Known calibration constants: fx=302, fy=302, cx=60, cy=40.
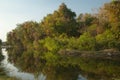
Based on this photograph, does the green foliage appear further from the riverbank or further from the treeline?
the riverbank

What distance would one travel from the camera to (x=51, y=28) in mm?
68812

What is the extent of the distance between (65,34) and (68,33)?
17.2 ft

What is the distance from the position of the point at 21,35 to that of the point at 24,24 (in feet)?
11.2

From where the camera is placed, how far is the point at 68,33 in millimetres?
69375

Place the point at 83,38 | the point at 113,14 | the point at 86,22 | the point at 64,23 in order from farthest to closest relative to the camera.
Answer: the point at 86,22 < the point at 64,23 < the point at 113,14 < the point at 83,38

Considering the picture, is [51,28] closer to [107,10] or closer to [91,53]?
[107,10]

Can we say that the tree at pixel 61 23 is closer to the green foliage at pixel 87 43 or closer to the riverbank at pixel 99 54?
the green foliage at pixel 87 43

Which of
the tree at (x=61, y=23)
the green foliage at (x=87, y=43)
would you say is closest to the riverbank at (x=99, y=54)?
the green foliage at (x=87, y=43)

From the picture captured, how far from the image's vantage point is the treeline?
50.8 metres

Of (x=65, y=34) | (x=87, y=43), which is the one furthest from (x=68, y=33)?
(x=87, y=43)

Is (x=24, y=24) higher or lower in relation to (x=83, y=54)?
higher

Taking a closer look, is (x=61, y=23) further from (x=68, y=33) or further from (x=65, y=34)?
(x=65, y=34)

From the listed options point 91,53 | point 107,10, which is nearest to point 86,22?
point 107,10

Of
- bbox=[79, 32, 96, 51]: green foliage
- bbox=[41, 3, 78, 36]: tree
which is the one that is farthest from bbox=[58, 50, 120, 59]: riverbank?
bbox=[41, 3, 78, 36]: tree
